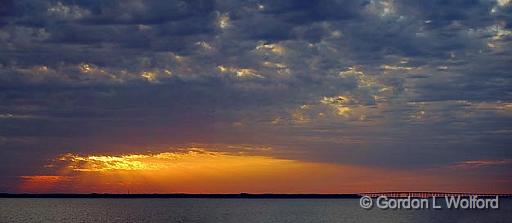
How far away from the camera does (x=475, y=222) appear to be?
17450 cm

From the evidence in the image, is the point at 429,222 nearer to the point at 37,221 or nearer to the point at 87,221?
the point at 87,221

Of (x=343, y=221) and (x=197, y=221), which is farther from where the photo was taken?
(x=343, y=221)

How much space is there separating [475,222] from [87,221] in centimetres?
10259

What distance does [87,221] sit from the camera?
18288 cm

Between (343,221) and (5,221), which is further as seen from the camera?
(343,221)

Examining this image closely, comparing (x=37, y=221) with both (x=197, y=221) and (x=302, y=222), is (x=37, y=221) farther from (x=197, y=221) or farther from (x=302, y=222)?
(x=302, y=222)

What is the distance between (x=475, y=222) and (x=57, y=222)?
4275 inches

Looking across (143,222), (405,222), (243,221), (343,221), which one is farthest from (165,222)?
(405,222)

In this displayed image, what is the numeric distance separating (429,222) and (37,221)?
105m

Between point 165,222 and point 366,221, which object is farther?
point 366,221

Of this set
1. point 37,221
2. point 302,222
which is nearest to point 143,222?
point 37,221

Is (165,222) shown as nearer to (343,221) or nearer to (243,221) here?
(243,221)

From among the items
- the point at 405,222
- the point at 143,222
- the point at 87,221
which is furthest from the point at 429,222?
the point at 87,221

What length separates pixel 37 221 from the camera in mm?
179250
